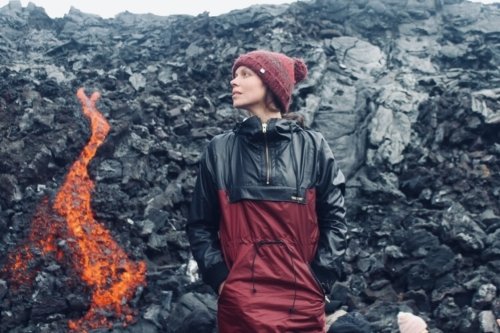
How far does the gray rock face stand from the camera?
859cm

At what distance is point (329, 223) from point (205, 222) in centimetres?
105

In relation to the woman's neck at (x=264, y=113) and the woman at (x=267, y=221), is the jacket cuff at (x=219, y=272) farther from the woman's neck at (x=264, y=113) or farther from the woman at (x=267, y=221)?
the woman's neck at (x=264, y=113)

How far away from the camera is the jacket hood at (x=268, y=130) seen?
409 cm

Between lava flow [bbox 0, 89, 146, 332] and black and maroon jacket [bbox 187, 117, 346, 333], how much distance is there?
4946 millimetres

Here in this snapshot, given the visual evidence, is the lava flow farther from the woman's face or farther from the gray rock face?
the woman's face

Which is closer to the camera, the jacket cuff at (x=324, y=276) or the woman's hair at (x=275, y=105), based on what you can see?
Answer: the jacket cuff at (x=324, y=276)

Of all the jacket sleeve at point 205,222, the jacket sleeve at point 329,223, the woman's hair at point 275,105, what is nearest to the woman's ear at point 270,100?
the woman's hair at point 275,105

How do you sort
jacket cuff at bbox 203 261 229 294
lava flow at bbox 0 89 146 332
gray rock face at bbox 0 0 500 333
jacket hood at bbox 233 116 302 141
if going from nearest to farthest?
jacket cuff at bbox 203 261 229 294, jacket hood at bbox 233 116 302 141, lava flow at bbox 0 89 146 332, gray rock face at bbox 0 0 500 333

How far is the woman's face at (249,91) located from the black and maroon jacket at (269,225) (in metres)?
0.31

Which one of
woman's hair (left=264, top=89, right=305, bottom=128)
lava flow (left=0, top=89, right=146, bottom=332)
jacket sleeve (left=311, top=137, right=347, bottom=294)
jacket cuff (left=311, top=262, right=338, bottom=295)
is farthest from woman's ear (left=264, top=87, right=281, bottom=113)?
lava flow (left=0, top=89, right=146, bottom=332)

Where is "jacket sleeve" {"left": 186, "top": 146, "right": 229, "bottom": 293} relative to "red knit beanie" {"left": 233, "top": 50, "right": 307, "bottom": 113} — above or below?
below

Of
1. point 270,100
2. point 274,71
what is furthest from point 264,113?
point 274,71

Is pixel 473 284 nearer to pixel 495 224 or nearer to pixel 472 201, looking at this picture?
pixel 495 224

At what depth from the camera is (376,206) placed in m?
11.9
